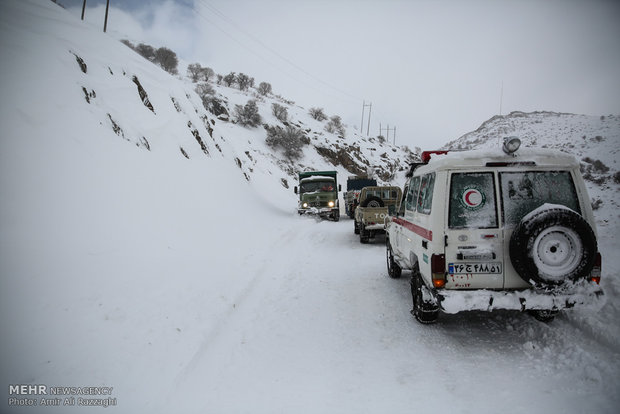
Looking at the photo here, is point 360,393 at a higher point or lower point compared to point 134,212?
lower

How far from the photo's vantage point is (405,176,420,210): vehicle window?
5.28m

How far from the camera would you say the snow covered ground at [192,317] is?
3221mm

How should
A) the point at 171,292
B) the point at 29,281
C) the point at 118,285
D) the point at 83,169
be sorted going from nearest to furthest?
the point at 29,281
the point at 118,285
the point at 171,292
the point at 83,169

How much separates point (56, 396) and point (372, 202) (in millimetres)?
10523

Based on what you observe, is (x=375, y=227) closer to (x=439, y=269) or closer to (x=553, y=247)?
(x=439, y=269)

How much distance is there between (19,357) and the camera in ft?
11.0

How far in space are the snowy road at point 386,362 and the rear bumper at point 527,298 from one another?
60cm

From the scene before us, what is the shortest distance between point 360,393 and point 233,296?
11.3 ft

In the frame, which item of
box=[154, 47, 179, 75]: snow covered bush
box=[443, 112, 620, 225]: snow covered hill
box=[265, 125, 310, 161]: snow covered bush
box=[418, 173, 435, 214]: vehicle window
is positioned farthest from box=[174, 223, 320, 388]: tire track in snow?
box=[154, 47, 179, 75]: snow covered bush

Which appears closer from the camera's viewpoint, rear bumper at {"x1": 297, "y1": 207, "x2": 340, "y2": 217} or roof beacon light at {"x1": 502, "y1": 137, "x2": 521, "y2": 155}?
roof beacon light at {"x1": 502, "y1": 137, "x2": 521, "y2": 155}

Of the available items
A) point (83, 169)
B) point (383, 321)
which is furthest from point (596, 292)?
point (83, 169)

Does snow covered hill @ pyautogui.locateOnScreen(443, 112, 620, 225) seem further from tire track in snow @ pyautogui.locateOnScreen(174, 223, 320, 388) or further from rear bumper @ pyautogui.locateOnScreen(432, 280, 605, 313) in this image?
tire track in snow @ pyautogui.locateOnScreen(174, 223, 320, 388)

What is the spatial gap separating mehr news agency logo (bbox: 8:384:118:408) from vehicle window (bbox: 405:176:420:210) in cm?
490

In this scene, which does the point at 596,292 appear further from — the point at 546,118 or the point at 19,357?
the point at 546,118
